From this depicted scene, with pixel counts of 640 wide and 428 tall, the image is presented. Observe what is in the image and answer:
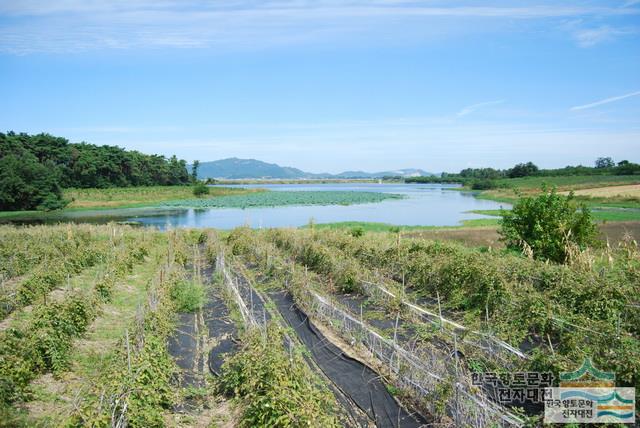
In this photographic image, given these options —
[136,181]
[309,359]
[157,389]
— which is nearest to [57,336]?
[157,389]

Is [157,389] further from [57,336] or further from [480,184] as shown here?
[480,184]

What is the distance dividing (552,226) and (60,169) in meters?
60.6

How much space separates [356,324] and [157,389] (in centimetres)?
411

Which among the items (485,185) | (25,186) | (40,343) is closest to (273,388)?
(40,343)

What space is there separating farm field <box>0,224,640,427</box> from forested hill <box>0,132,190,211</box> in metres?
35.0

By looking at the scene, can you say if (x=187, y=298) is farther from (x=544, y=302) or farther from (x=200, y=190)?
(x=200, y=190)

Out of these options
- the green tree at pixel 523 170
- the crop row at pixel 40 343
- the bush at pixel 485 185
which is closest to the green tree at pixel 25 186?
the crop row at pixel 40 343

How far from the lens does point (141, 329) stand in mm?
6859

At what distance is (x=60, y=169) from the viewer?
56875 millimetres

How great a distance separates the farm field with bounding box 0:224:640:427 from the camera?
5.24 metres

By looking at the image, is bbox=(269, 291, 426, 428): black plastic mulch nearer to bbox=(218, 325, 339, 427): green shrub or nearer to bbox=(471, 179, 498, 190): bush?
bbox=(218, 325, 339, 427): green shrub

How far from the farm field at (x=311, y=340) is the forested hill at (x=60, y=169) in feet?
115

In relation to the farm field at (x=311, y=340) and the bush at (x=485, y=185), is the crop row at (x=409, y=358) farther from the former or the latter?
the bush at (x=485, y=185)

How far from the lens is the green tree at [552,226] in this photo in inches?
554
